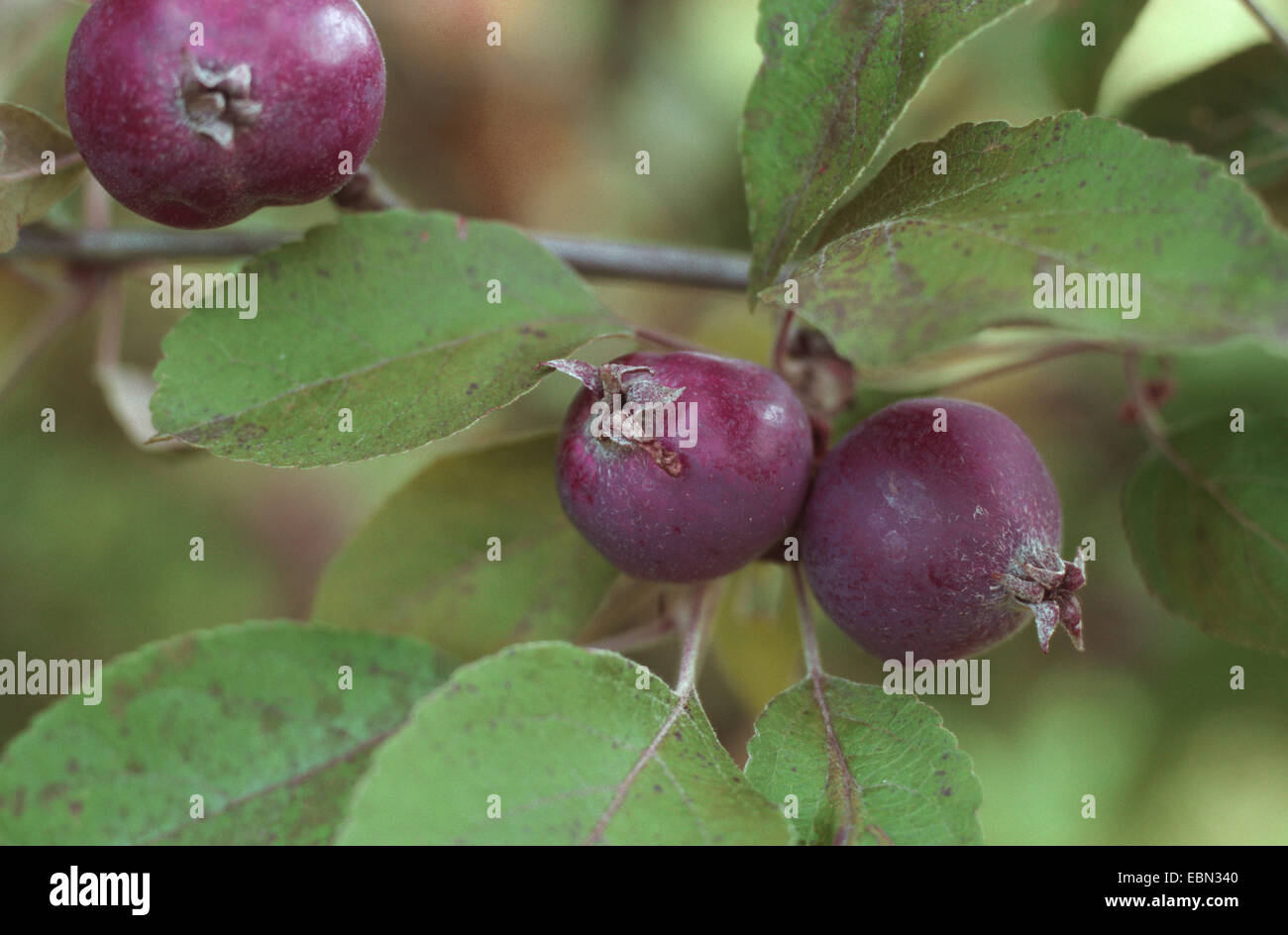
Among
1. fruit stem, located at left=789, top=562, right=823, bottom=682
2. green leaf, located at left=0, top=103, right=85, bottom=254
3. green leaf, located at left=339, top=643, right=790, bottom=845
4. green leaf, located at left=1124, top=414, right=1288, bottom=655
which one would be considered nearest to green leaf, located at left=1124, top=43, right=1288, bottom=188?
green leaf, located at left=1124, top=414, right=1288, bottom=655

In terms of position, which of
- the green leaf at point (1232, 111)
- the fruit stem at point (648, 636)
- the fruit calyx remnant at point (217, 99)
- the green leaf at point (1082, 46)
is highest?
the green leaf at point (1082, 46)

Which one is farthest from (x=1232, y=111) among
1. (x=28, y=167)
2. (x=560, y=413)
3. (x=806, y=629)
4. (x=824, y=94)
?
(x=560, y=413)

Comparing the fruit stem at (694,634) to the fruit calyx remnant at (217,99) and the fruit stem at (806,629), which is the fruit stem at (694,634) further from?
the fruit calyx remnant at (217,99)

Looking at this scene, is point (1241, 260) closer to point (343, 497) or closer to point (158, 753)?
point (158, 753)

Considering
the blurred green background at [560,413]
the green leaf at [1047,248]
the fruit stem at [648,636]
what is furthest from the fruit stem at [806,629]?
the blurred green background at [560,413]

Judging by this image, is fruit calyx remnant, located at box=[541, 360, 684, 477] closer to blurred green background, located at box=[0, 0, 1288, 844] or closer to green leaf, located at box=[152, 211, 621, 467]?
green leaf, located at box=[152, 211, 621, 467]
